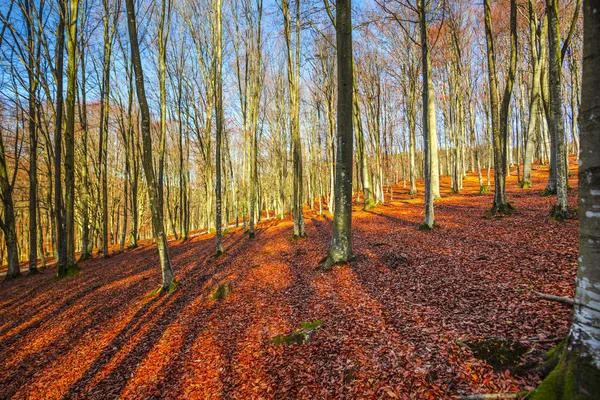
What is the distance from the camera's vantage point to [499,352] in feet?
10.2

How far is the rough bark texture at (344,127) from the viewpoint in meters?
7.08

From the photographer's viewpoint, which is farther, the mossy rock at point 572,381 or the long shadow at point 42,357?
the long shadow at point 42,357

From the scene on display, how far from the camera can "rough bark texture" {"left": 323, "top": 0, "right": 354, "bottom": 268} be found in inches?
279

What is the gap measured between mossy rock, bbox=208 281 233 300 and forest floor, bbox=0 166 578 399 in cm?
17

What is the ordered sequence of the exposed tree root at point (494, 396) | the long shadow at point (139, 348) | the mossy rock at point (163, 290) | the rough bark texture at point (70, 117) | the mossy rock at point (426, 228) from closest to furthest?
the exposed tree root at point (494, 396) < the long shadow at point (139, 348) < the mossy rock at point (163, 290) < the mossy rock at point (426, 228) < the rough bark texture at point (70, 117)

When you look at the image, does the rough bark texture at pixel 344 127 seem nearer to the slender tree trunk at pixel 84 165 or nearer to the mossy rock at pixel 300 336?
the mossy rock at pixel 300 336

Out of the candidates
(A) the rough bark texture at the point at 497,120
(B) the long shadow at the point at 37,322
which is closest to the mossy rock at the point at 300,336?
(B) the long shadow at the point at 37,322

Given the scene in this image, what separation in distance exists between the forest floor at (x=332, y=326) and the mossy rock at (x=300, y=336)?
0.31 feet

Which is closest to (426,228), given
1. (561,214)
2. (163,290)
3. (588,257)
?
(561,214)

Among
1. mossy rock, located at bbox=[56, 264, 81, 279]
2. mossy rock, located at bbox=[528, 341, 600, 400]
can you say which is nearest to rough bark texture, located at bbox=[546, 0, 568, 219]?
mossy rock, located at bbox=[528, 341, 600, 400]

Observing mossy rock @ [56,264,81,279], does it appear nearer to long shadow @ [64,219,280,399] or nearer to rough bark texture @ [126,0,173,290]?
rough bark texture @ [126,0,173,290]

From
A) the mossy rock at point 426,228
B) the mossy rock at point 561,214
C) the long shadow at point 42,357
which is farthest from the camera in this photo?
the mossy rock at point 426,228

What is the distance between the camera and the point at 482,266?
588 cm

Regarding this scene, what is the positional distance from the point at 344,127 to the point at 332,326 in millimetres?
4823
